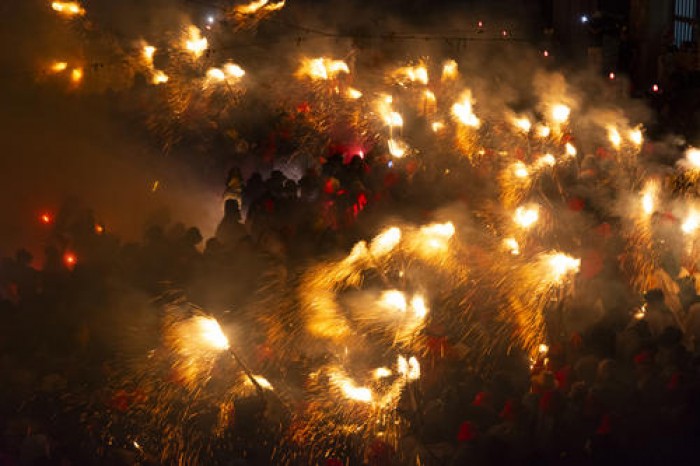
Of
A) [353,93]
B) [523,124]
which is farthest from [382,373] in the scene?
[353,93]

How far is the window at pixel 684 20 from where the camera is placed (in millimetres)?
10820

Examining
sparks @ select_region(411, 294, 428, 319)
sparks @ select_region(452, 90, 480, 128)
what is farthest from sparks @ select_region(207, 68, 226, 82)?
sparks @ select_region(411, 294, 428, 319)

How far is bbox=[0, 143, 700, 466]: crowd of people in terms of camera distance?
4.61 meters

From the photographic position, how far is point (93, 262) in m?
6.52

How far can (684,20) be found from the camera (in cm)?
1098

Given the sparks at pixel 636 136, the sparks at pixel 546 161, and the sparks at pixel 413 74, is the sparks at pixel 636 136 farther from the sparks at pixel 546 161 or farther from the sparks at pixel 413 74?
the sparks at pixel 413 74

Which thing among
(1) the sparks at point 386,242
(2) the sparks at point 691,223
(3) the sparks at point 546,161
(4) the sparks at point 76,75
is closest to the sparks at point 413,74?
(3) the sparks at point 546,161

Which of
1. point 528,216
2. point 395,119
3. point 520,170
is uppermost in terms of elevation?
point 528,216

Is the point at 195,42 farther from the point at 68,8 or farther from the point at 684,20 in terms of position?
the point at 684,20

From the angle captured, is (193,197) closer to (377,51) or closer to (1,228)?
(1,228)

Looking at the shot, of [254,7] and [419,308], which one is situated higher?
[419,308]

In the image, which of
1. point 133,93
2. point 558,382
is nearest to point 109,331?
point 558,382

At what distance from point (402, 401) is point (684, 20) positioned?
26.7 ft

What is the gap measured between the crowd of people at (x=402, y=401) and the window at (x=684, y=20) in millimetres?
6011
